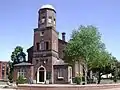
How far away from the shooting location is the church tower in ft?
159

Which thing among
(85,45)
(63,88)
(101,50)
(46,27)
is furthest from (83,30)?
(63,88)

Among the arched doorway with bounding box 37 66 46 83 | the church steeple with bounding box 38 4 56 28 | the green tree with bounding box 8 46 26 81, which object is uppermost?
the church steeple with bounding box 38 4 56 28

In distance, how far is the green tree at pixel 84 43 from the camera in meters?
42.4

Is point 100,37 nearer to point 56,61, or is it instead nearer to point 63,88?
point 56,61

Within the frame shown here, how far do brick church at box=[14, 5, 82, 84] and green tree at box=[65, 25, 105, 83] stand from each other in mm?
4915

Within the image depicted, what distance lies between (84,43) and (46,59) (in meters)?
9.85

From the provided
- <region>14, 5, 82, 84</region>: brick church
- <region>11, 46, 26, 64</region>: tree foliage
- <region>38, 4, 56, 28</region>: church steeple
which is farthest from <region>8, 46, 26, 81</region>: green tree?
<region>38, 4, 56, 28</region>: church steeple

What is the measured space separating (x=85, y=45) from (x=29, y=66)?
43.6 feet

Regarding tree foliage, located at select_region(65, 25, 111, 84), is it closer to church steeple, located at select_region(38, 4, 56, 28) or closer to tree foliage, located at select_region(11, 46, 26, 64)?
church steeple, located at select_region(38, 4, 56, 28)

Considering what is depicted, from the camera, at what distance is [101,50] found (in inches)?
1781

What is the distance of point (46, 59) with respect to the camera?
160ft

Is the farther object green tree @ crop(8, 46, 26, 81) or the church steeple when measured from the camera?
green tree @ crop(8, 46, 26, 81)

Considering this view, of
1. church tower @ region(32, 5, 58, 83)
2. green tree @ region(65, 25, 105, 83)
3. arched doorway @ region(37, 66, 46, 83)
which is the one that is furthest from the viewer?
arched doorway @ region(37, 66, 46, 83)

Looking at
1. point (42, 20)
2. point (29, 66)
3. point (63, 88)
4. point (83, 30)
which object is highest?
point (42, 20)
